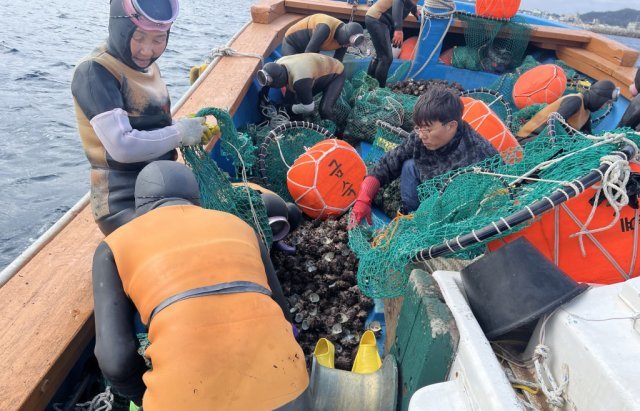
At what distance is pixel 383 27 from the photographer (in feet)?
21.0

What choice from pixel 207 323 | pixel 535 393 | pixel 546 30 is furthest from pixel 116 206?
pixel 546 30

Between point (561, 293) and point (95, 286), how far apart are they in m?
1.62

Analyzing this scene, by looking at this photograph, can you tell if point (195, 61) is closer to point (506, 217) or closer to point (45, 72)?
point (45, 72)

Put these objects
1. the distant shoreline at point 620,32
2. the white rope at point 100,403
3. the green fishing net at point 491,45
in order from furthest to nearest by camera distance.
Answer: the distant shoreline at point 620,32 → the green fishing net at point 491,45 → the white rope at point 100,403

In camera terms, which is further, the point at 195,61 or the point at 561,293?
the point at 195,61

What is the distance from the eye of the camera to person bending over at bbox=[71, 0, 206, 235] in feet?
7.29

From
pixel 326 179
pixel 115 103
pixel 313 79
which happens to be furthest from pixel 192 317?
pixel 313 79

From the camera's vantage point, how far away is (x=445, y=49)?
7938 millimetres

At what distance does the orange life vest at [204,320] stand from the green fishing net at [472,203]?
2.29 ft

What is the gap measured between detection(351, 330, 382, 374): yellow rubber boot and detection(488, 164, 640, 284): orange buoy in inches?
36.2

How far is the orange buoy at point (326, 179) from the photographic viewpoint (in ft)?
12.1

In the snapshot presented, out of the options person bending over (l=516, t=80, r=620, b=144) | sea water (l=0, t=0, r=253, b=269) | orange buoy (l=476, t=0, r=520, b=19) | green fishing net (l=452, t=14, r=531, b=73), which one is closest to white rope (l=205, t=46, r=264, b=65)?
sea water (l=0, t=0, r=253, b=269)

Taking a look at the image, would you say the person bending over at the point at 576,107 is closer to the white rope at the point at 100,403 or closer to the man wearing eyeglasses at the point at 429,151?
the man wearing eyeglasses at the point at 429,151

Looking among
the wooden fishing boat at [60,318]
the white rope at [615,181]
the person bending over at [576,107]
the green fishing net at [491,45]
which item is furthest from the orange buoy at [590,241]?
the green fishing net at [491,45]
